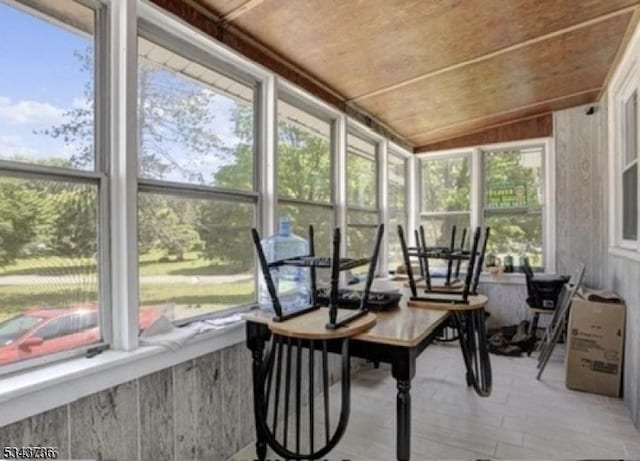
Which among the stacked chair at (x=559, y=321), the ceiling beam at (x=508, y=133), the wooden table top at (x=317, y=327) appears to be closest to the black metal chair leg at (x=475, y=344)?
the wooden table top at (x=317, y=327)

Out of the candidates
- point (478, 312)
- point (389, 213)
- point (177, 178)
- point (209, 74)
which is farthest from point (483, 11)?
point (389, 213)

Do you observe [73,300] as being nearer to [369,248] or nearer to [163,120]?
[163,120]

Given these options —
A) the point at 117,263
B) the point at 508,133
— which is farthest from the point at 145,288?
the point at 508,133

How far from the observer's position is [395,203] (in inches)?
189

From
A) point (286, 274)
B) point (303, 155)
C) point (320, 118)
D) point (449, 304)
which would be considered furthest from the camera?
point (320, 118)

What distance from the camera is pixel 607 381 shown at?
114 inches

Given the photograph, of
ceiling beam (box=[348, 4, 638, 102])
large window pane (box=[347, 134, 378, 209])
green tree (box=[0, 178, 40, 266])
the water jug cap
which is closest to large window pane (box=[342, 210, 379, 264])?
large window pane (box=[347, 134, 378, 209])

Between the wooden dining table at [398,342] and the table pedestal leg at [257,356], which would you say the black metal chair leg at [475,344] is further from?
the table pedestal leg at [257,356]

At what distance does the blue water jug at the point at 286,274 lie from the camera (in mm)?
2457

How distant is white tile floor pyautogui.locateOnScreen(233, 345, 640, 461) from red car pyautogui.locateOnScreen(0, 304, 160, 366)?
1.08m

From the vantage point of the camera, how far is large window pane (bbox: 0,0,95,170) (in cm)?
142

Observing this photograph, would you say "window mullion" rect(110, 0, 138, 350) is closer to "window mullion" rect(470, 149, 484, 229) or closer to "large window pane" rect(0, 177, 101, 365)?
"large window pane" rect(0, 177, 101, 365)

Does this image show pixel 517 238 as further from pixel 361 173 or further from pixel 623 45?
pixel 623 45

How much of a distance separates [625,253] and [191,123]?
3.10m
